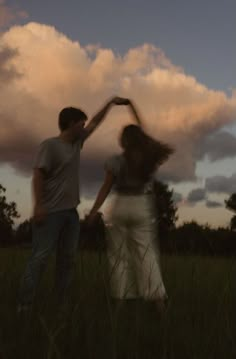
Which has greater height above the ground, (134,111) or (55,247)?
(134,111)

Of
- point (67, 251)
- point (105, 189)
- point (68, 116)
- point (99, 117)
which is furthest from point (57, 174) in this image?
point (99, 117)

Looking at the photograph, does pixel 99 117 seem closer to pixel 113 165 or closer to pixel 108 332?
pixel 113 165

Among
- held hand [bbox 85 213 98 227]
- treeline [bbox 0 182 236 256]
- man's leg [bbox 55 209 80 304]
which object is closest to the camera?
treeline [bbox 0 182 236 256]

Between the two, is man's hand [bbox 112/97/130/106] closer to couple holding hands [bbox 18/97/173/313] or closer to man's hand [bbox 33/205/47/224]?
couple holding hands [bbox 18/97/173/313]

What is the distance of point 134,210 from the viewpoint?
4648 mm

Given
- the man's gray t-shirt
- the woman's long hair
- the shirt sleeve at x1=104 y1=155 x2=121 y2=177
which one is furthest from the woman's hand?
the man's gray t-shirt

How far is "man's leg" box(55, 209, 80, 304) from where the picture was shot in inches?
192

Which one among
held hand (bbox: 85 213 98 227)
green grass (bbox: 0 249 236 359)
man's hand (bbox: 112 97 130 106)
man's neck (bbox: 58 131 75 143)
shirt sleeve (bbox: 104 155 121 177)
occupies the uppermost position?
man's hand (bbox: 112 97 130 106)

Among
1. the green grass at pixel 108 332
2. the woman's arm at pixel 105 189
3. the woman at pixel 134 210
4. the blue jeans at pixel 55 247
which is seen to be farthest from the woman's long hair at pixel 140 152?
the green grass at pixel 108 332

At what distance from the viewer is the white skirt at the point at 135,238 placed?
464 centimetres

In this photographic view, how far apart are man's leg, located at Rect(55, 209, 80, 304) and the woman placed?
0.60ft

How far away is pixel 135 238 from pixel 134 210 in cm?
26

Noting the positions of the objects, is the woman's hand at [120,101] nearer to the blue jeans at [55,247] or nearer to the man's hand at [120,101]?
the man's hand at [120,101]

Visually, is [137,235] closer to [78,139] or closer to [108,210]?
[108,210]
